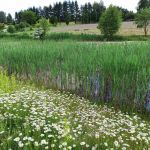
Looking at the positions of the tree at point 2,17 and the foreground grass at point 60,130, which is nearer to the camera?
the foreground grass at point 60,130

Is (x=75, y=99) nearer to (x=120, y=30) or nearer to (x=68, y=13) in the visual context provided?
(x=120, y=30)

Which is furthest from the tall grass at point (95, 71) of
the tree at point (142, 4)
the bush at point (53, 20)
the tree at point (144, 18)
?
the bush at point (53, 20)

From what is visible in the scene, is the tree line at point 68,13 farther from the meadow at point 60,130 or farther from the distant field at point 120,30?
the meadow at point 60,130

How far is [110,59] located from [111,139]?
422 cm

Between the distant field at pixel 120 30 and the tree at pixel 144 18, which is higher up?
the tree at pixel 144 18

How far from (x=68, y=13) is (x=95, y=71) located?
314 feet

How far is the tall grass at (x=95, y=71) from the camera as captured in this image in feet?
31.0

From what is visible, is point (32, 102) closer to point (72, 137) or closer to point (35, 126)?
point (35, 126)

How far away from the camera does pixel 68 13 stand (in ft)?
343

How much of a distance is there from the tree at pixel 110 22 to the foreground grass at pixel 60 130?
36805 mm

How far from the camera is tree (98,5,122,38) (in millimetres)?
44138

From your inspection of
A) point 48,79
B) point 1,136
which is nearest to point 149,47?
point 48,79

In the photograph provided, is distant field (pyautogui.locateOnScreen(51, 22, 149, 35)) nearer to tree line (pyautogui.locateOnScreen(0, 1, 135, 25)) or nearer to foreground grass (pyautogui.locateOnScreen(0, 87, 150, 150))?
tree line (pyautogui.locateOnScreen(0, 1, 135, 25))

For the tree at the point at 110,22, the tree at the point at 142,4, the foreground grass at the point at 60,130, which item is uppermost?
the tree at the point at 142,4
